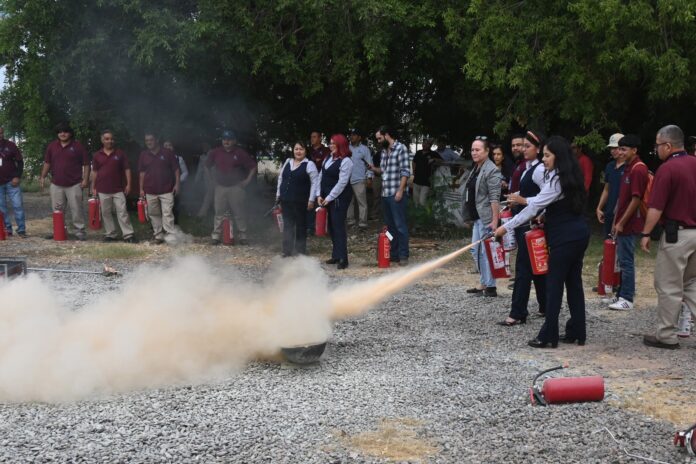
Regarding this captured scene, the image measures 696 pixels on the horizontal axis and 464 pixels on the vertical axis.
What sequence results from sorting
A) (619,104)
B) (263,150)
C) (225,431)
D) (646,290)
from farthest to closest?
(263,150)
(619,104)
(646,290)
(225,431)

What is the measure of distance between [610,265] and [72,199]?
979 cm

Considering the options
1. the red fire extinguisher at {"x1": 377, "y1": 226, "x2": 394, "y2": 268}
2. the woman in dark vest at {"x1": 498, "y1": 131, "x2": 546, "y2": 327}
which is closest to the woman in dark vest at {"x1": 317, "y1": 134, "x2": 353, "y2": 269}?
the red fire extinguisher at {"x1": 377, "y1": 226, "x2": 394, "y2": 268}

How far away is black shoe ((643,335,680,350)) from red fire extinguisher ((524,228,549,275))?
1.21 metres

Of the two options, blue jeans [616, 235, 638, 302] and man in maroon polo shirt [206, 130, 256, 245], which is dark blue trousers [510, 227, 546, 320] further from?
man in maroon polo shirt [206, 130, 256, 245]

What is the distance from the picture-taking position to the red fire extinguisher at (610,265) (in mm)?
8336

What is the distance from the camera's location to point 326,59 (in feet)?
47.8

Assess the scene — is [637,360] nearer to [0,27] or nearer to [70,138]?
[70,138]

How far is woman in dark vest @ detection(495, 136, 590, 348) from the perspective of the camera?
650 cm

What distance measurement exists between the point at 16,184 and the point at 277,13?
5794mm

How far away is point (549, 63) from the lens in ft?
39.1

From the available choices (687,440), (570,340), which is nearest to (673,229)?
(570,340)

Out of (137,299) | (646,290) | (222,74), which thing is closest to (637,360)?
(646,290)

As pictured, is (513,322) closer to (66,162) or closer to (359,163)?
(359,163)

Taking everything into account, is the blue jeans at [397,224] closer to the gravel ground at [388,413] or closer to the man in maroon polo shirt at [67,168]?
the gravel ground at [388,413]
